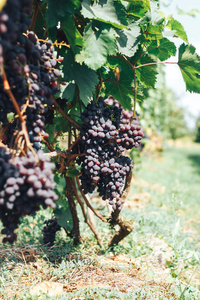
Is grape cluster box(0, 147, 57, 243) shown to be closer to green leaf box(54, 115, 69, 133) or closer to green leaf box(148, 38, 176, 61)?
green leaf box(54, 115, 69, 133)

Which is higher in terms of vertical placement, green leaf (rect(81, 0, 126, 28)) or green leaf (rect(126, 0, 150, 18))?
green leaf (rect(126, 0, 150, 18))

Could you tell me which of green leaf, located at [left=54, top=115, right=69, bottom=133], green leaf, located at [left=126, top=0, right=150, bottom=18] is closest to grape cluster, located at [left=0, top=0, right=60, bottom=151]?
green leaf, located at [left=126, top=0, right=150, bottom=18]

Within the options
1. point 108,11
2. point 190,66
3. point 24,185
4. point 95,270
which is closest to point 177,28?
point 190,66

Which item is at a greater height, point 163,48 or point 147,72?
point 163,48

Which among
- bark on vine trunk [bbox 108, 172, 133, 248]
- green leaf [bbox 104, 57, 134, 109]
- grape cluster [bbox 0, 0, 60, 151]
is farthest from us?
bark on vine trunk [bbox 108, 172, 133, 248]

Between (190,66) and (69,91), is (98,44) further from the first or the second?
(190,66)

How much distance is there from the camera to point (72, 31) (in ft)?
4.54

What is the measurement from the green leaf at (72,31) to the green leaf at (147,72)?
591 millimetres

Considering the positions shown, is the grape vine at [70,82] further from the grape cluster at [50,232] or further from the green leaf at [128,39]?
the grape cluster at [50,232]

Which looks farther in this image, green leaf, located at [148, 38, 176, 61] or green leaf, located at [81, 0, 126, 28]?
green leaf, located at [148, 38, 176, 61]

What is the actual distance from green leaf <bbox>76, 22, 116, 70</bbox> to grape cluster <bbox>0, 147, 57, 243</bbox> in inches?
23.4

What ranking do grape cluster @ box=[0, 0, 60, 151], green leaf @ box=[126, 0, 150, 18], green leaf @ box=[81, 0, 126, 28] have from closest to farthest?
grape cluster @ box=[0, 0, 60, 151]
green leaf @ box=[81, 0, 126, 28]
green leaf @ box=[126, 0, 150, 18]

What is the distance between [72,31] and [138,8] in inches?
18.1

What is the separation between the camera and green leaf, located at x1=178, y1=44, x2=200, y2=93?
66.7 inches
